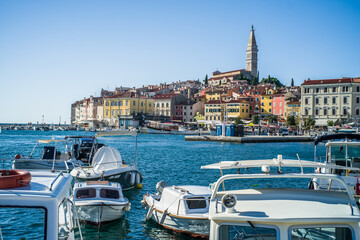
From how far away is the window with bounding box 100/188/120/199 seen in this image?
38.3 ft

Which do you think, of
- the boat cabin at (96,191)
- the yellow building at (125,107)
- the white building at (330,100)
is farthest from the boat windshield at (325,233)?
the yellow building at (125,107)

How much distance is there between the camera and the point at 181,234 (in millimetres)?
10500

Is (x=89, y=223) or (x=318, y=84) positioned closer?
(x=89, y=223)

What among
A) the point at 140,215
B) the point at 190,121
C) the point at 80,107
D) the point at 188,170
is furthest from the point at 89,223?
the point at 80,107

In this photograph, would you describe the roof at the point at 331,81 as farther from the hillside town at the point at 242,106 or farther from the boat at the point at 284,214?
the boat at the point at 284,214

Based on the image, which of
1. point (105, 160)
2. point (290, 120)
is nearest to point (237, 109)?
point (290, 120)

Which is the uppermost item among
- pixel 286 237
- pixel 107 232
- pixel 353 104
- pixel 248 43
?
pixel 248 43

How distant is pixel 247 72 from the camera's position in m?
150

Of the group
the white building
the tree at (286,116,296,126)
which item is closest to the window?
the white building

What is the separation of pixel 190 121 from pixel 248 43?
7835 cm

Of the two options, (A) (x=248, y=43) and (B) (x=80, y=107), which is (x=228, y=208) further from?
(A) (x=248, y=43)

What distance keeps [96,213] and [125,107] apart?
93353 mm

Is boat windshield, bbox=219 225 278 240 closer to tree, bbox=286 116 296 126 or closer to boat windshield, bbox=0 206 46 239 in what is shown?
boat windshield, bbox=0 206 46 239

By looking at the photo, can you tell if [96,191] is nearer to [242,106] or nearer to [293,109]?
[293,109]
